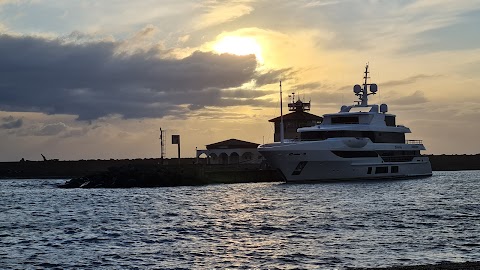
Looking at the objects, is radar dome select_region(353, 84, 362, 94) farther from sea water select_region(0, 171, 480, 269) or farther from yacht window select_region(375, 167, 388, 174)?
sea water select_region(0, 171, 480, 269)

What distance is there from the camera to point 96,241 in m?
28.8

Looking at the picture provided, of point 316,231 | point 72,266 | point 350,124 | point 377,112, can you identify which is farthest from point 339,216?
point 377,112

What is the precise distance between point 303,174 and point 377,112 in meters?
15.4

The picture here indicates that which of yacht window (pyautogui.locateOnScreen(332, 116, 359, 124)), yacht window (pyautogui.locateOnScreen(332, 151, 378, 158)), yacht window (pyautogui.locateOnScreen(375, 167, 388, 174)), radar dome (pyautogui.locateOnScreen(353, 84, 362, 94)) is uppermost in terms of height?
radar dome (pyautogui.locateOnScreen(353, 84, 362, 94))

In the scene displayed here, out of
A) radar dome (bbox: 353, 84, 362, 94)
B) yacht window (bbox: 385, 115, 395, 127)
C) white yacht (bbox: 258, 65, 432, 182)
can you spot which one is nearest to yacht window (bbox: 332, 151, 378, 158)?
white yacht (bbox: 258, 65, 432, 182)

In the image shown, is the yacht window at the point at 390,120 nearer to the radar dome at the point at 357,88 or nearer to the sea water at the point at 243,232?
the radar dome at the point at 357,88

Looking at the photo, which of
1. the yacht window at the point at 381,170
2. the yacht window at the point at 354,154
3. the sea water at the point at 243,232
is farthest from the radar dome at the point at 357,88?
the sea water at the point at 243,232

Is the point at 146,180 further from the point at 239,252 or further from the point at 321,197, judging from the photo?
the point at 239,252

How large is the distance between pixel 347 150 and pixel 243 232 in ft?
140

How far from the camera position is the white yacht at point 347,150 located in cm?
6988

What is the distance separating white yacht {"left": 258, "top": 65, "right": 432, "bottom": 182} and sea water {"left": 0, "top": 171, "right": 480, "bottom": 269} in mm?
17876

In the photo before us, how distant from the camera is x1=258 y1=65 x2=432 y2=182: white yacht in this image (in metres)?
69.9

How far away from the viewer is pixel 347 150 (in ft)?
236

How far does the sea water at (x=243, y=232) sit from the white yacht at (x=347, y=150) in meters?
17.9
